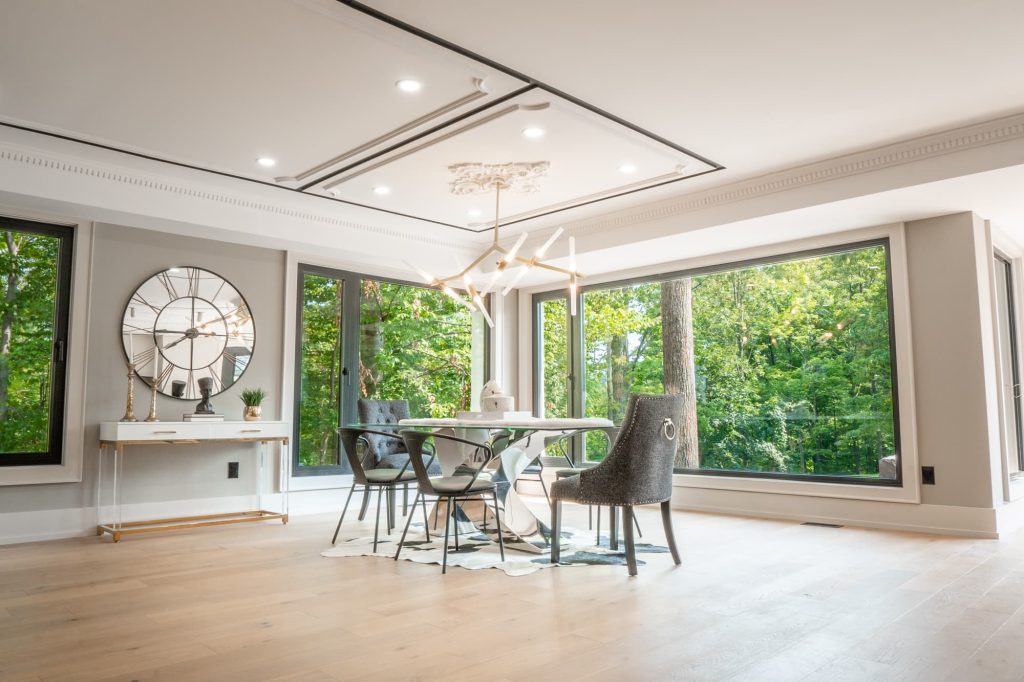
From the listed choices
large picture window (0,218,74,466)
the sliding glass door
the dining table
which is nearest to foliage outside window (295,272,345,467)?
large picture window (0,218,74,466)

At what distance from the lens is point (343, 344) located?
6441 mm

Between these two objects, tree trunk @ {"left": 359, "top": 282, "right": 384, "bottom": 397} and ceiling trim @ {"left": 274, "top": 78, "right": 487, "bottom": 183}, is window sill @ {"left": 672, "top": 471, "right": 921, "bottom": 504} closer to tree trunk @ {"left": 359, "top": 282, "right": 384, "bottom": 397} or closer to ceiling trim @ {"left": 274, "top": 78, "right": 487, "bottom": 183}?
tree trunk @ {"left": 359, "top": 282, "right": 384, "bottom": 397}

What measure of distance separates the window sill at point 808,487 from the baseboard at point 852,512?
37mm

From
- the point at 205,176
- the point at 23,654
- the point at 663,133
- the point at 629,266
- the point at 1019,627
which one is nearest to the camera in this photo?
the point at 23,654

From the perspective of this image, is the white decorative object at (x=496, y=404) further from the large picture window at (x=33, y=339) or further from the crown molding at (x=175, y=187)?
the large picture window at (x=33, y=339)

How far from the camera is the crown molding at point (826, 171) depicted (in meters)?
4.21

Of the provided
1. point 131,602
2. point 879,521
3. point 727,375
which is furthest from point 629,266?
point 131,602

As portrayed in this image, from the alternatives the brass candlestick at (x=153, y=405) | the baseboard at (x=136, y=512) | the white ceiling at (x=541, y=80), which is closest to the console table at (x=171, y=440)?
the baseboard at (x=136, y=512)

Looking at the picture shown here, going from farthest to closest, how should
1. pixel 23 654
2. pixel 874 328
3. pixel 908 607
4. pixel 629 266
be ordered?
pixel 629 266
pixel 874 328
pixel 908 607
pixel 23 654

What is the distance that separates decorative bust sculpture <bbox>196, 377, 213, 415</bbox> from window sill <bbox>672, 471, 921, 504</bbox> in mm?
3582

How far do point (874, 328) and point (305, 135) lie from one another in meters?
4.26

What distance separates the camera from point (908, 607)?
3.01m

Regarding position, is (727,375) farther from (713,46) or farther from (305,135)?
(305,135)

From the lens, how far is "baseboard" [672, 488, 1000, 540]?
480cm
